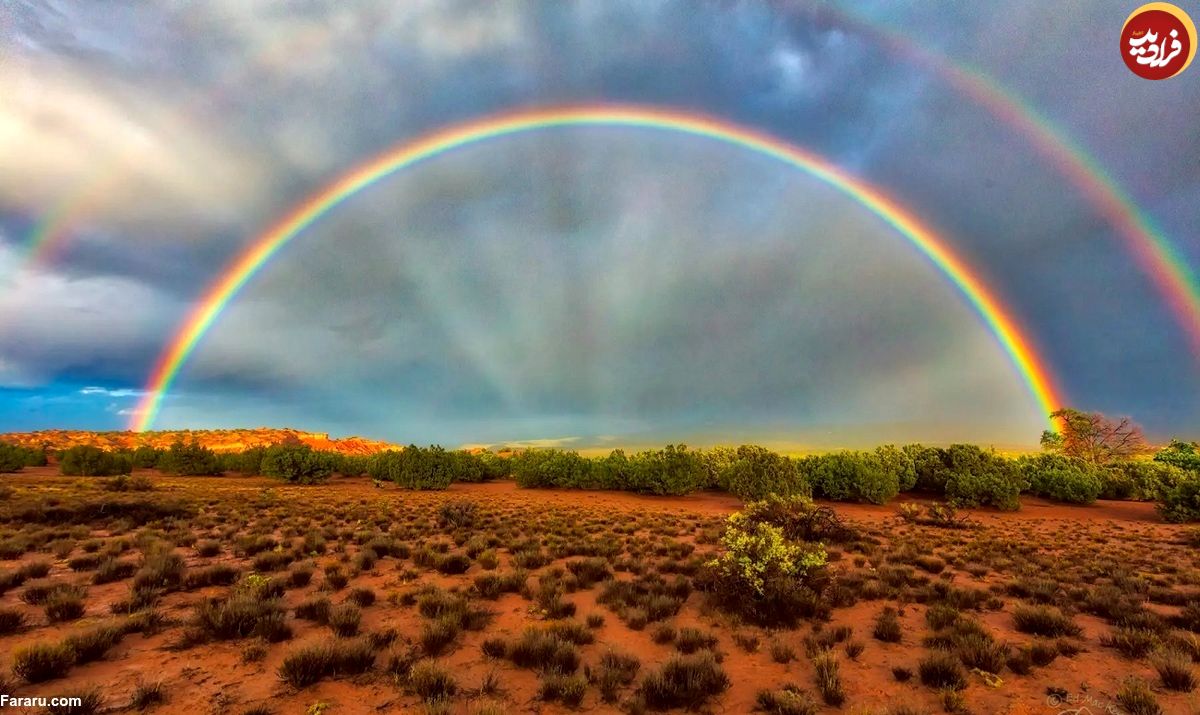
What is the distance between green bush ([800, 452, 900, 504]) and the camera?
129 feet

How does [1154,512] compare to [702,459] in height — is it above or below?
below

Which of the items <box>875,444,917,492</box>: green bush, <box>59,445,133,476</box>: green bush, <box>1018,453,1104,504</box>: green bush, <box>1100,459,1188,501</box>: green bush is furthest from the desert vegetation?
<box>59,445,133,476</box>: green bush

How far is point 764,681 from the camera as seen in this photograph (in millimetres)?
8062

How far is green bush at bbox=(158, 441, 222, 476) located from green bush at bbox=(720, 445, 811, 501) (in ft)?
229

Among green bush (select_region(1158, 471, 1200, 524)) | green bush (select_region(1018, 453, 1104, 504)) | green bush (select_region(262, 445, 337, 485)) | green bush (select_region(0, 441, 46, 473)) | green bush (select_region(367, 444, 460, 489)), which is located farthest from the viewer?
green bush (select_region(0, 441, 46, 473))

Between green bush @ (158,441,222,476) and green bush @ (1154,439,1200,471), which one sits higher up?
green bush @ (1154,439,1200,471)

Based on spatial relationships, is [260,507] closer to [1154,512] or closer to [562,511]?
[562,511]

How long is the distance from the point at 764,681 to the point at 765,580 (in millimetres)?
3807

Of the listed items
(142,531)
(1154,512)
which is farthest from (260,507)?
(1154,512)

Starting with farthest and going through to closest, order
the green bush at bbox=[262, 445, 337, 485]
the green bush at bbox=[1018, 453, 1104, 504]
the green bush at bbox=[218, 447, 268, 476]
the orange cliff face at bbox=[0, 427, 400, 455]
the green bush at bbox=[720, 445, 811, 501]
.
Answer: the orange cliff face at bbox=[0, 427, 400, 455], the green bush at bbox=[218, 447, 268, 476], the green bush at bbox=[262, 445, 337, 485], the green bush at bbox=[1018, 453, 1104, 504], the green bush at bbox=[720, 445, 811, 501]

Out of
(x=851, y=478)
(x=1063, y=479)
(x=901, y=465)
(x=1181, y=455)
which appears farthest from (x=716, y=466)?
(x=1181, y=455)

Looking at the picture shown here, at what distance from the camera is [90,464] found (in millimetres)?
55500

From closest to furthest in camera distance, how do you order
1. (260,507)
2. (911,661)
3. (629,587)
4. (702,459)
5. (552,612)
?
(911,661) → (552,612) → (629,587) → (260,507) → (702,459)

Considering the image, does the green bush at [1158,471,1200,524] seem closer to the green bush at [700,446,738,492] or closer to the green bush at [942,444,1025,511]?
the green bush at [942,444,1025,511]
